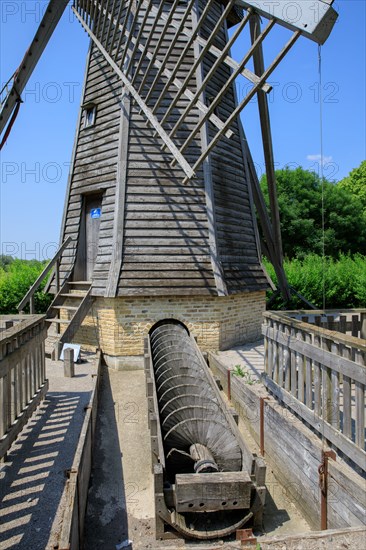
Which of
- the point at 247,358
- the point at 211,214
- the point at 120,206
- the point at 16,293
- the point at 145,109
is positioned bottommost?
the point at 247,358

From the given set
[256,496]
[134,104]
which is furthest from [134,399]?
[134,104]

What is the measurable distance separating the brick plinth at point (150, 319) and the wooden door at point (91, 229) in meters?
1.51

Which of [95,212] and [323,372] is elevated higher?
[95,212]

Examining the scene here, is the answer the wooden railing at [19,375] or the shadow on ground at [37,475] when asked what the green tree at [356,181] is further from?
the shadow on ground at [37,475]

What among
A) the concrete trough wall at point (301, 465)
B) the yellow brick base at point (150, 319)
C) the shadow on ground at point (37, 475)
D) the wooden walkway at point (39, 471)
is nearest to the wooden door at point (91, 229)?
the yellow brick base at point (150, 319)

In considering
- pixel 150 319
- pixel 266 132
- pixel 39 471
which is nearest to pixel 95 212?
pixel 150 319

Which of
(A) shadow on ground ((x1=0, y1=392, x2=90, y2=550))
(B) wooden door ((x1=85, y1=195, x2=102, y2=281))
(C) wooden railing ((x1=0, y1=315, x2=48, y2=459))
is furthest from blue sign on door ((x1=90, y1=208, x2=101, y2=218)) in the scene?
(A) shadow on ground ((x1=0, y1=392, x2=90, y2=550))

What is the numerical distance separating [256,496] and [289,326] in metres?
1.90

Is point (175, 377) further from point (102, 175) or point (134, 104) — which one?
point (134, 104)

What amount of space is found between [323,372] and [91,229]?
741 cm

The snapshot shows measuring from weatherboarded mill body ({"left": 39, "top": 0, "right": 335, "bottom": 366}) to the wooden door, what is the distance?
0.03m

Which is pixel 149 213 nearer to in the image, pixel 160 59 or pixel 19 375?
pixel 160 59

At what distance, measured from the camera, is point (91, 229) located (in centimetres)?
973

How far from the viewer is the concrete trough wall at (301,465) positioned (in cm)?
279
